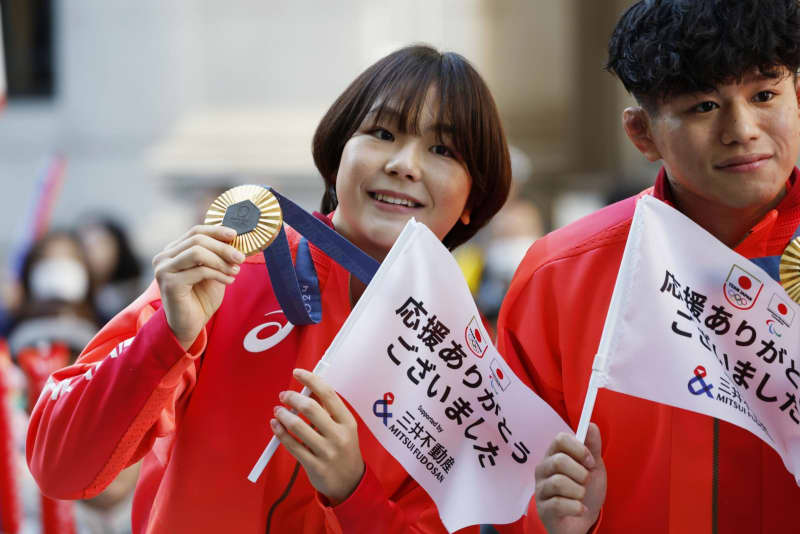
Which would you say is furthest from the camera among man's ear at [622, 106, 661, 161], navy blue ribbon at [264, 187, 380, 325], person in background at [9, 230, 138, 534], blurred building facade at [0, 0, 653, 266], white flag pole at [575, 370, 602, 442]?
blurred building facade at [0, 0, 653, 266]

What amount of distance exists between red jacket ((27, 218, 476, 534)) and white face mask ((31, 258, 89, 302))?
3807 mm

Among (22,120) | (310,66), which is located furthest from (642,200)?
(22,120)

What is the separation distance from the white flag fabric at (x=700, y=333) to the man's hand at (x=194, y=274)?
82 cm

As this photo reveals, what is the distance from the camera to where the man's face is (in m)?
2.54

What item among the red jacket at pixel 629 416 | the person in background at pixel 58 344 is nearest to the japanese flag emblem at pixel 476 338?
the red jacket at pixel 629 416

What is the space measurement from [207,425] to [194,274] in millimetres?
445

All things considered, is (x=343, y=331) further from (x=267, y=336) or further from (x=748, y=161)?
(x=748, y=161)

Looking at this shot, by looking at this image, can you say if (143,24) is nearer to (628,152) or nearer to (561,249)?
(628,152)

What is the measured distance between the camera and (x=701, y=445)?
263 centimetres

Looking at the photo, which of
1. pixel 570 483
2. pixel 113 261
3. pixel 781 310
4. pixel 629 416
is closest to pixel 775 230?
pixel 781 310

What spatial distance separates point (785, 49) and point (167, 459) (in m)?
1.72

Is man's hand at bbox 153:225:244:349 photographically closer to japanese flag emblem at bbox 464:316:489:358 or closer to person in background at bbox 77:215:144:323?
japanese flag emblem at bbox 464:316:489:358

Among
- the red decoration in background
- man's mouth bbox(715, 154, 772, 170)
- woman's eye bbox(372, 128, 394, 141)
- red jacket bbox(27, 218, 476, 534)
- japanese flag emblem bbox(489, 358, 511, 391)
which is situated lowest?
the red decoration in background

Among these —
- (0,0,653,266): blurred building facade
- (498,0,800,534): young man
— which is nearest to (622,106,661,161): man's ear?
(498,0,800,534): young man
